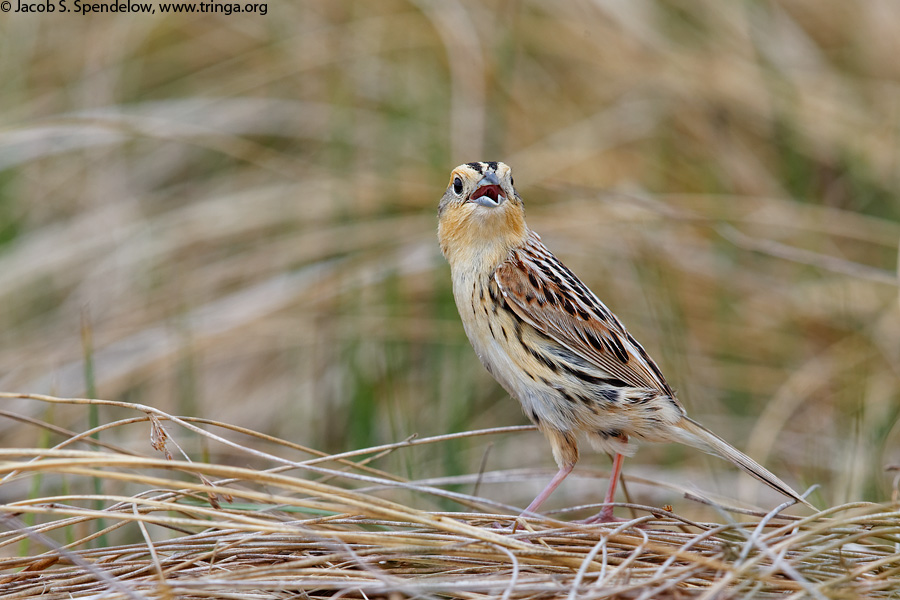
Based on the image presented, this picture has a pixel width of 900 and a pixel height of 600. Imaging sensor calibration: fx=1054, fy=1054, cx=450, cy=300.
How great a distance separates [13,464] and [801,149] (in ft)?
23.1

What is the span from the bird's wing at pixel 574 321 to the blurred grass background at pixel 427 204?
2096 mm

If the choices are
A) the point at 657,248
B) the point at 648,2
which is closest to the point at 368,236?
the point at 657,248

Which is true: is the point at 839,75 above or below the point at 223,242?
above

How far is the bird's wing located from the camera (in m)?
4.11

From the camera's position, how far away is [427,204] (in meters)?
8.02

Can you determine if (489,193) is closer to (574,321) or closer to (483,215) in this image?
(483,215)

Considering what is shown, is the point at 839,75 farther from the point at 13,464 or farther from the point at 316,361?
the point at 13,464

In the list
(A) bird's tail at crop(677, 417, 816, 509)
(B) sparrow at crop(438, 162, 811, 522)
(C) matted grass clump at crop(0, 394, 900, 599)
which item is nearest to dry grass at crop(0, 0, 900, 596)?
(B) sparrow at crop(438, 162, 811, 522)

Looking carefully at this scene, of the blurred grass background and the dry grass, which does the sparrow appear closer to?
the dry grass

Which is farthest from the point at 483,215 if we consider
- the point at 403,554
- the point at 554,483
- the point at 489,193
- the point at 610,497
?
the point at 403,554

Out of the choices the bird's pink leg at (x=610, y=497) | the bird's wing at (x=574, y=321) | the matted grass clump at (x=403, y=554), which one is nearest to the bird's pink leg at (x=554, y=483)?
the bird's pink leg at (x=610, y=497)

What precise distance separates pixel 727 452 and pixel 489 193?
143cm

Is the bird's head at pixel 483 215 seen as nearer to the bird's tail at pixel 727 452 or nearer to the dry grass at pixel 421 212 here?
the bird's tail at pixel 727 452

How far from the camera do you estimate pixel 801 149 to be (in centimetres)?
841
